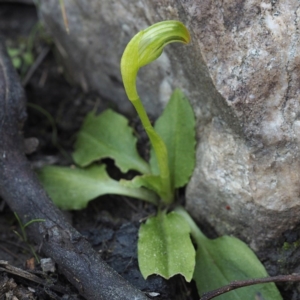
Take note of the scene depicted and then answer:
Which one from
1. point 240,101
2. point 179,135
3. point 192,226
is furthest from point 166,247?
point 240,101

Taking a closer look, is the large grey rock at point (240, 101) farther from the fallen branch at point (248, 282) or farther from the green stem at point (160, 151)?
the fallen branch at point (248, 282)

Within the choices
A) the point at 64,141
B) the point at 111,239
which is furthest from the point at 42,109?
the point at 111,239

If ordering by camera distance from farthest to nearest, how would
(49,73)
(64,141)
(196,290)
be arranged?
(49,73)
(64,141)
(196,290)

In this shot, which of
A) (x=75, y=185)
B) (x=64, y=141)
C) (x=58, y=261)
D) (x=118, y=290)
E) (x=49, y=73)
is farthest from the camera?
(x=49, y=73)

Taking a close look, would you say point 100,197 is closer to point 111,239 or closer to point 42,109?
point 111,239

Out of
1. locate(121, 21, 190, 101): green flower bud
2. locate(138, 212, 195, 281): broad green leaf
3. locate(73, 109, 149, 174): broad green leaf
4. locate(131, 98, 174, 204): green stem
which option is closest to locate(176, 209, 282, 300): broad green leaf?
locate(138, 212, 195, 281): broad green leaf

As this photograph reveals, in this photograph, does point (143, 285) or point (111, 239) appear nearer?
point (143, 285)

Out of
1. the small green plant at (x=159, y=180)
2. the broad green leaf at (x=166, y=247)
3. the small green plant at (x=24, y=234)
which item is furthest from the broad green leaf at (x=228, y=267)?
the small green plant at (x=24, y=234)
